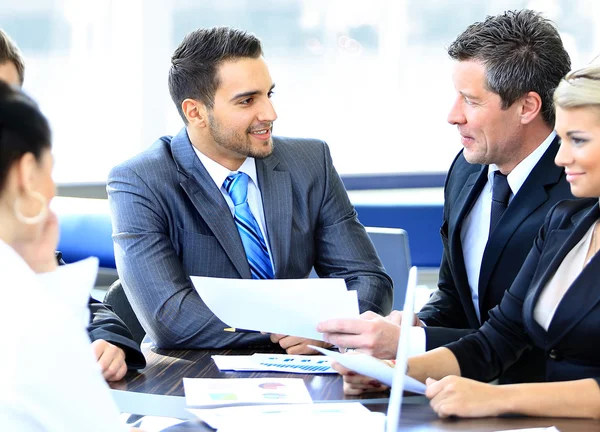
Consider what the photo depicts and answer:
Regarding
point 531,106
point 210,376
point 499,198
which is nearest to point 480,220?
point 499,198

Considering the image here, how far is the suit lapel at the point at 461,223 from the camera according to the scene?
274cm

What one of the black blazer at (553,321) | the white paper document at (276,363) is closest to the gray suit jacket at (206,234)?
the white paper document at (276,363)

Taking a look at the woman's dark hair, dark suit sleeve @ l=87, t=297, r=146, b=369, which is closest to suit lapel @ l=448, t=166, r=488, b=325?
dark suit sleeve @ l=87, t=297, r=146, b=369

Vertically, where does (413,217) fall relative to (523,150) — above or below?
below

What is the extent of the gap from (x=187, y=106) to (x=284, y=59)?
2.81m

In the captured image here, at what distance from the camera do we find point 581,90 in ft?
6.64

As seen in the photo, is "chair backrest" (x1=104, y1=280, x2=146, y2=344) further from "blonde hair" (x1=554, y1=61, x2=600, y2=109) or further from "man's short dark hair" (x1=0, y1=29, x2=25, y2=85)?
"blonde hair" (x1=554, y1=61, x2=600, y2=109)

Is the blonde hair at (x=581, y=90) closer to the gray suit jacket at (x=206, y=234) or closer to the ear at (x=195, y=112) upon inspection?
the gray suit jacket at (x=206, y=234)

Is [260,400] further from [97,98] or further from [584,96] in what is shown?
[97,98]

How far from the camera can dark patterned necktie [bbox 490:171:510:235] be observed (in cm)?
266

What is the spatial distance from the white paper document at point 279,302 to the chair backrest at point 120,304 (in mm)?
771

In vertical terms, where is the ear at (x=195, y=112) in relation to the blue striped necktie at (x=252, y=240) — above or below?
above

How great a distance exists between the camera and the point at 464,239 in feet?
9.23

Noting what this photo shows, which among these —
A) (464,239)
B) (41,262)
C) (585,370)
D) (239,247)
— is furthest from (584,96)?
(41,262)
